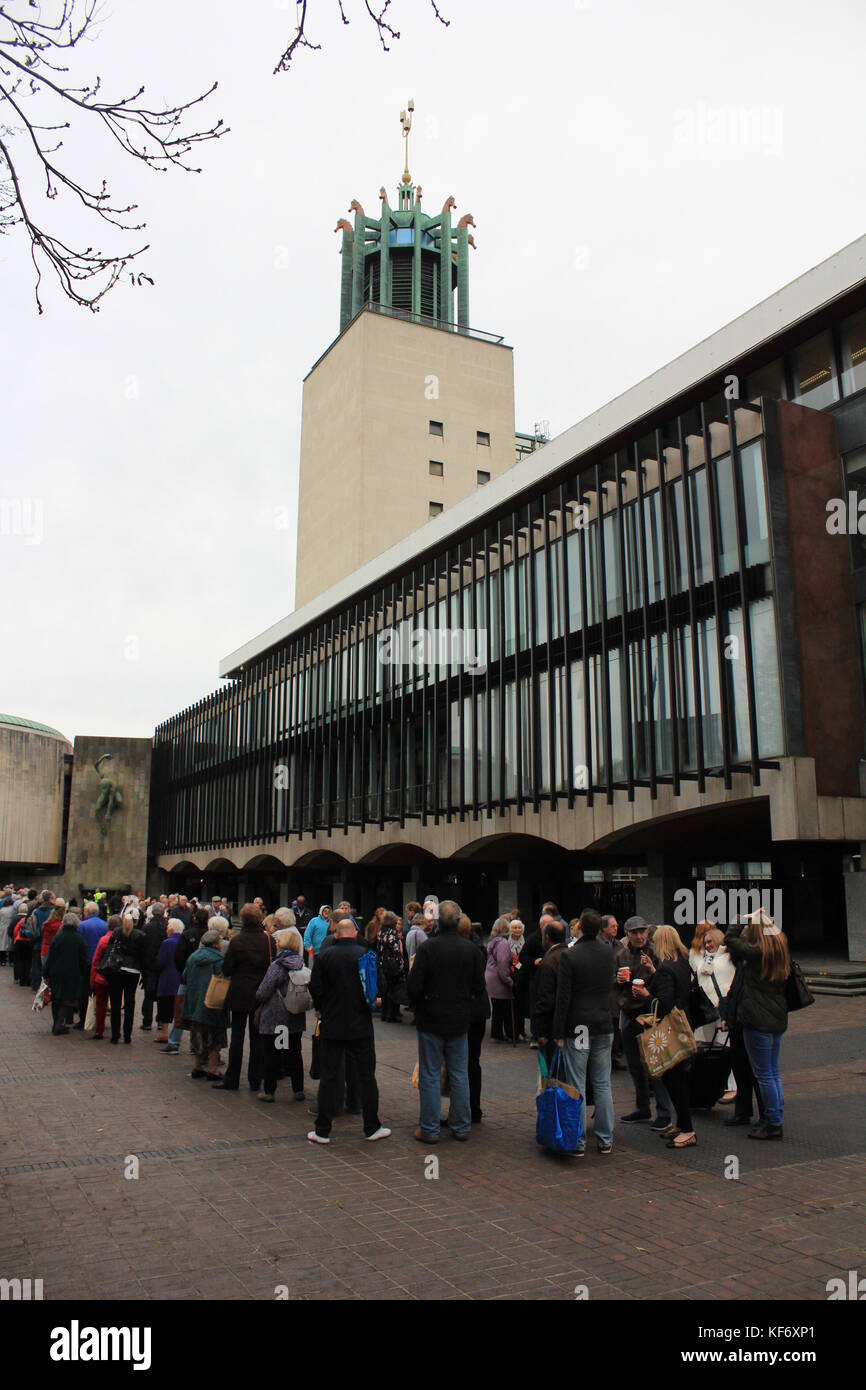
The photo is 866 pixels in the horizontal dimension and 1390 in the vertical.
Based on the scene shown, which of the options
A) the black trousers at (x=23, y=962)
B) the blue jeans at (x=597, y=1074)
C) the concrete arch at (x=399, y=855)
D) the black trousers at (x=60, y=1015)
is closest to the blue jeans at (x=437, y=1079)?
the blue jeans at (x=597, y=1074)

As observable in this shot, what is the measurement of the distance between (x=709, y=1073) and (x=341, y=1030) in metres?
3.30

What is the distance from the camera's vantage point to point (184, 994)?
36.9 ft

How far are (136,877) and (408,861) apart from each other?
35.8 metres

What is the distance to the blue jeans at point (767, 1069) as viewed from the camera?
8.00 meters

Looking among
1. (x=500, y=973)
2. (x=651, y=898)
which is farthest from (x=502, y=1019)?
(x=651, y=898)

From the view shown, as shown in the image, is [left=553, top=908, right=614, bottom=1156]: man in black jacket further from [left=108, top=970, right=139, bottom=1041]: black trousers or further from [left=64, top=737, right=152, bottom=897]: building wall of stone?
[left=64, top=737, right=152, bottom=897]: building wall of stone

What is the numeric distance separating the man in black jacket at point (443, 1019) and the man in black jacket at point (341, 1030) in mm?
422

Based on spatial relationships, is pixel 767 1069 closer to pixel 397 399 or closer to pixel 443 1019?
pixel 443 1019

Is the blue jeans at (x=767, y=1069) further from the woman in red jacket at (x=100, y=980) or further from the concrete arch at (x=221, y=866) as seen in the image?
the concrete arch at (x=221, y=866)

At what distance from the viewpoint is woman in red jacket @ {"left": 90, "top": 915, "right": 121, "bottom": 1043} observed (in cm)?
1322

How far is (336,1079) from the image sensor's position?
8312 mm

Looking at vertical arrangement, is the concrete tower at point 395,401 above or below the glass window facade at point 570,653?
above

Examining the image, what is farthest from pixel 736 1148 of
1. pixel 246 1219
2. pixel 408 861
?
pixel 408 861

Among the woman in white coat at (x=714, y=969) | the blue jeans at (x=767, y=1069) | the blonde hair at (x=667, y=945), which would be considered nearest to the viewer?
the blue jeans at (x=767, y=1069)
